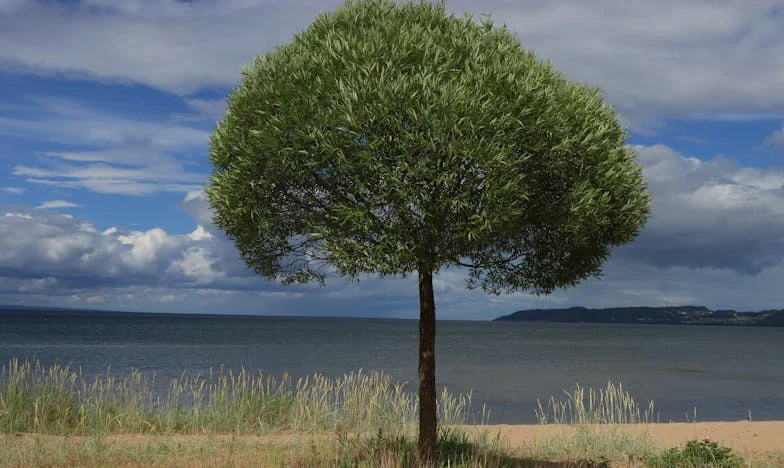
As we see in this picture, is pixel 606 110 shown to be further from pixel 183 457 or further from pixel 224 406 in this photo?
pixel 224 406

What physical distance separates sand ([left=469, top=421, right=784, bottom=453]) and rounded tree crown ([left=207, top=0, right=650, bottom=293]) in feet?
31.1

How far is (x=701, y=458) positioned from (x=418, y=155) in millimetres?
10188

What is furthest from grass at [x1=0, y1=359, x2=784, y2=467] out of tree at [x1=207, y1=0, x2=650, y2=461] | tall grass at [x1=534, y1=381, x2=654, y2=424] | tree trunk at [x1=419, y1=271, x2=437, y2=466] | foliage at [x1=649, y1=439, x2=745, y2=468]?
tree at [x1=207, y1=0, x2=650, y2=461]

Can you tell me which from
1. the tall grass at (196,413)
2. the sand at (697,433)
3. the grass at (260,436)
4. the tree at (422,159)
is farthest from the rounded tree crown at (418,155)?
the sand at (697,433)

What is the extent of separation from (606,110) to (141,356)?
75.0 meters

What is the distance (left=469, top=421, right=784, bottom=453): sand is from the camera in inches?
836

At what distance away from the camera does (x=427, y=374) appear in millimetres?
13727

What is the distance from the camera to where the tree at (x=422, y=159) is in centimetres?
1057

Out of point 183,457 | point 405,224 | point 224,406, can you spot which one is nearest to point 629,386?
point 224,406

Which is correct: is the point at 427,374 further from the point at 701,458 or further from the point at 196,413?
the point at 196,413

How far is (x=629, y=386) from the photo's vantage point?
53.5m

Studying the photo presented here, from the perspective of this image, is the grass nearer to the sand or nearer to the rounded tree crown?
the sand

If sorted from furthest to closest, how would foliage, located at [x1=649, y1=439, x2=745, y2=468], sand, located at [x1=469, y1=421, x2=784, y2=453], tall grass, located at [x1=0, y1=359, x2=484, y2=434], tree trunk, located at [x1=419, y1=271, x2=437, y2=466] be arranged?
sand, located at [x1=469, y1=421, x2=784, y2=453]
tall grass, located at [x1=0, y1=359, x2=484, y2=434]
foliage, located at [x1=649, y1=439, x2=745, y2=468]
tree trunk, located at [x1=419, y1=271, x2=437, y2=466]

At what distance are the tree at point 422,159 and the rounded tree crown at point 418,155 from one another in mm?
30
